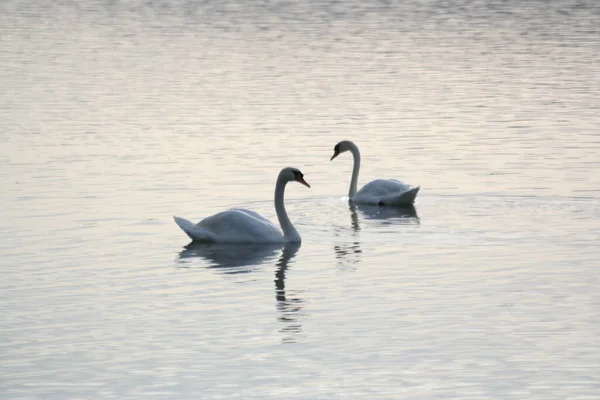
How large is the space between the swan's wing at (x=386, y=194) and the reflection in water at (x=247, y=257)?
316 centimetres

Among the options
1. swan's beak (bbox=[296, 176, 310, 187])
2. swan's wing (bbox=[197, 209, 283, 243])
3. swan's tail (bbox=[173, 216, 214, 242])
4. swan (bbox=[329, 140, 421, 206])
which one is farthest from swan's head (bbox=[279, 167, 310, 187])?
swan (bbox=[329, 140, 421, 206])

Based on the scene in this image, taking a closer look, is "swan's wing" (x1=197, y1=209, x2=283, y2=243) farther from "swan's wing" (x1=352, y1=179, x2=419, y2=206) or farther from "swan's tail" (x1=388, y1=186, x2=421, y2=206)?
"swan's wing" (x1=352, y1=179, x2=419, y2=206)

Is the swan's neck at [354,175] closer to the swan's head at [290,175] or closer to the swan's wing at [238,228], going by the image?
the swan's head at [290,175]

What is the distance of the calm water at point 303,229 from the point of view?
37.7ft

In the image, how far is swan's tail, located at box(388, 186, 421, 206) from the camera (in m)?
19.9

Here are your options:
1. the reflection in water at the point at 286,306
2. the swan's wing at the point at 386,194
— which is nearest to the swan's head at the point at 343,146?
the swan's wing at the point at 386,194

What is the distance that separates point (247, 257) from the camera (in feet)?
55.2

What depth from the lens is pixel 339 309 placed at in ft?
44.2

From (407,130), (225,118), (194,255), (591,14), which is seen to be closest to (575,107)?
(407,130)

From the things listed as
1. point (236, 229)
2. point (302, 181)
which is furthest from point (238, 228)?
point (302, 181)

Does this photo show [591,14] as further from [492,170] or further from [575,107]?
[492,170]

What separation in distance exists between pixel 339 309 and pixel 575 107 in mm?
18436

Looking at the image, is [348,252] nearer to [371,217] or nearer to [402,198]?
[371,217]

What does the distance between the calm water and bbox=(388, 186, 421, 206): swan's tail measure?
0.52 ft
